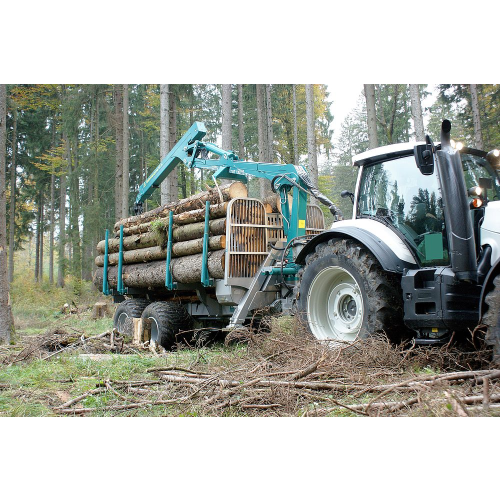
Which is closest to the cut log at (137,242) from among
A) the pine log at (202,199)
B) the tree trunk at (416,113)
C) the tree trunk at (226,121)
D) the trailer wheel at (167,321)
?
the pine log at (202,199)

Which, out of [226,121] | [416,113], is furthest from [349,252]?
[226,121]

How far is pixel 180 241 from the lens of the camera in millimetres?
9781

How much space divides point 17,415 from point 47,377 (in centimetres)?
170

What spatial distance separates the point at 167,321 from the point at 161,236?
5.68 ft

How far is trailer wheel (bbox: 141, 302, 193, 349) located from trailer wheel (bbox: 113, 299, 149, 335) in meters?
0.64

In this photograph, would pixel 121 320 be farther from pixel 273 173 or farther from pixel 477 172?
pixel 477 172

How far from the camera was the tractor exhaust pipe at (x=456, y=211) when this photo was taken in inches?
198

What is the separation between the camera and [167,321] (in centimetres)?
957

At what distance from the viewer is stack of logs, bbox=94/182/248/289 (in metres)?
8.73

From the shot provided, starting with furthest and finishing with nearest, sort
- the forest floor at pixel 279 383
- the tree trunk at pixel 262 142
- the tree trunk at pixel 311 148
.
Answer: the tree trunk at pixel 262 142
the tree trunk at pixel 311 148
the forest floor at pixel 279 383

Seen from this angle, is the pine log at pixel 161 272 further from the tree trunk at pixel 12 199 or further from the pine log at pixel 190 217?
the tree trunk at pixel 12 199

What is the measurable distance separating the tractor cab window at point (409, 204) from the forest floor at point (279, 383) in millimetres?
1091

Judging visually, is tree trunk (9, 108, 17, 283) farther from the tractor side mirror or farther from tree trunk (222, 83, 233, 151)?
the tractor side mirror

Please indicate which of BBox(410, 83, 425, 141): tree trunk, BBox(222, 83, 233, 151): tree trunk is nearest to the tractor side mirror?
BBox(410, 83, 425, 141): tree trunk
